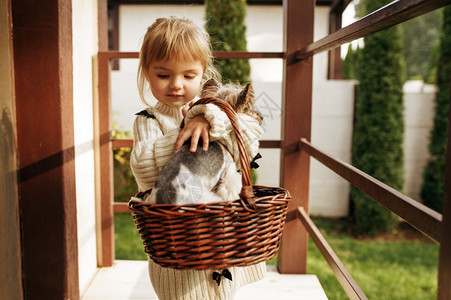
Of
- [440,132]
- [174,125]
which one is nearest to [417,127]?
[440,132]

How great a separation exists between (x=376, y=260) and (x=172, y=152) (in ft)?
10.8

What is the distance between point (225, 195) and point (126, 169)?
11.5 feet

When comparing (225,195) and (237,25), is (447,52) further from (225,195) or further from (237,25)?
(225,195)

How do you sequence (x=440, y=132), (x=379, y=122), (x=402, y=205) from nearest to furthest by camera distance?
(x=402, y=205), (x=379, y=122), (x=440, y=132)

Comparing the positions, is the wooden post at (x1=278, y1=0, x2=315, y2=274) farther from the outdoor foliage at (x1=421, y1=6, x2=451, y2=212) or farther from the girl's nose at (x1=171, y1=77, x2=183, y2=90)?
the outdoor foliage at (x1=421, y1=6, x2=451, y2=212)

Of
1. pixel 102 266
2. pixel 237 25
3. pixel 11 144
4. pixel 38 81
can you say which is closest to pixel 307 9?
pixel 38 81

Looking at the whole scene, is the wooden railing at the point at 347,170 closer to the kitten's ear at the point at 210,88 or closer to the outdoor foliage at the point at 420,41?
the kitten's ear at the point at 210,88

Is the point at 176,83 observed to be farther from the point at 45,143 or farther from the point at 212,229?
the point at 45,143

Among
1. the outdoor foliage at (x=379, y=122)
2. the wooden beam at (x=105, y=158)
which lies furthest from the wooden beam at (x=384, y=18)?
the outdoor foliage at (x=379, y=122)

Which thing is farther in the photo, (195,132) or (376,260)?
(376,260)

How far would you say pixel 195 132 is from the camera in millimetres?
1081

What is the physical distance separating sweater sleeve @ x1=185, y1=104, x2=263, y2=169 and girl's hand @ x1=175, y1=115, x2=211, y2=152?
17 millimetres

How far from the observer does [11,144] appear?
5.19 ft

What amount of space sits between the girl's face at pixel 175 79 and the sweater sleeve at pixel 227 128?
0.16 metres
